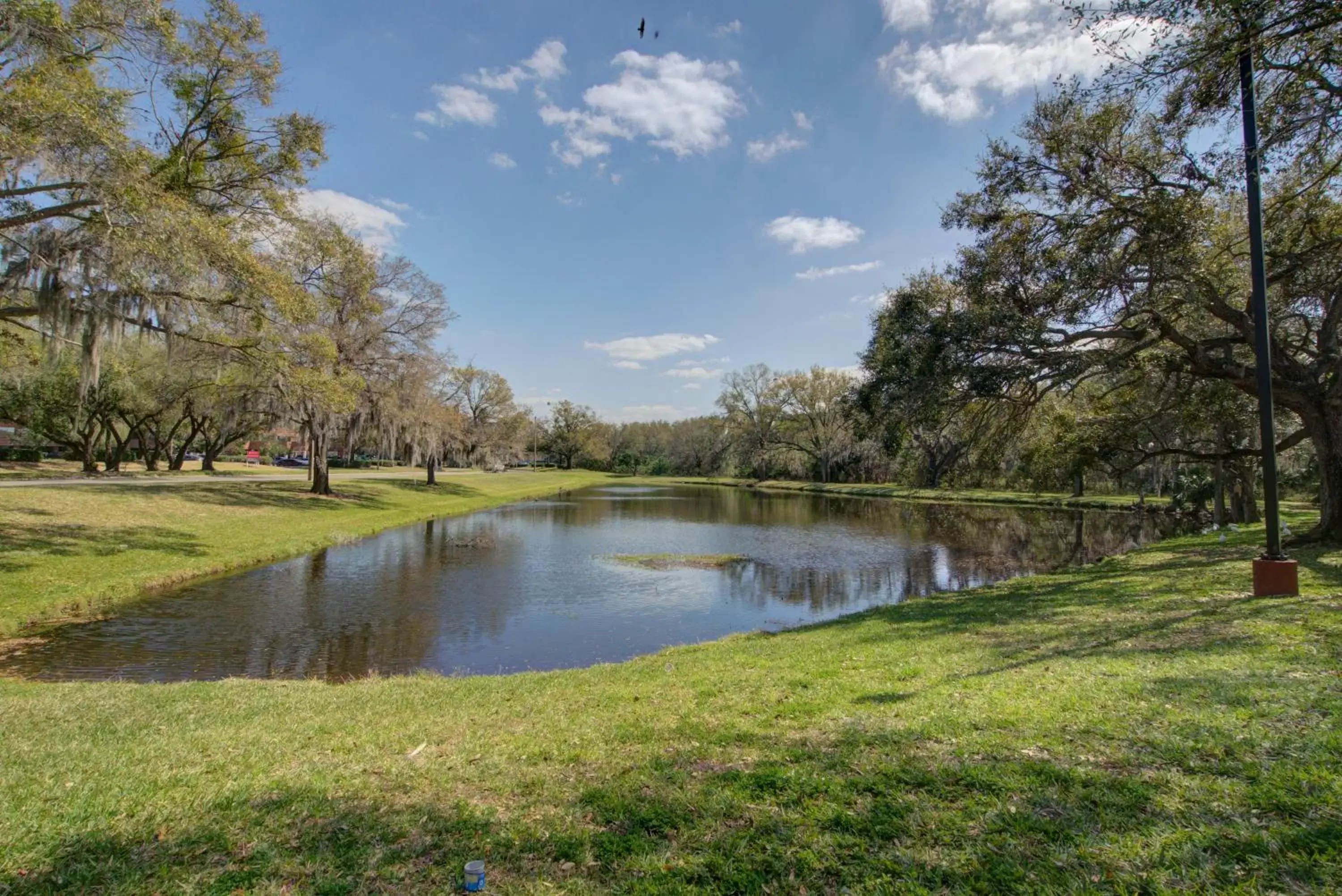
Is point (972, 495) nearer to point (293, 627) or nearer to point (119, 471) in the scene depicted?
point (293, 627)

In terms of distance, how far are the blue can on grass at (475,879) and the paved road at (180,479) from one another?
24.4 meters

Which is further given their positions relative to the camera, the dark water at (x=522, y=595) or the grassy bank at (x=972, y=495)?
the grassy bank at (x=972, y=495)

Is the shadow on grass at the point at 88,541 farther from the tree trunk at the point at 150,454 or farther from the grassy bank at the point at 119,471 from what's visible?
the tree trunk at the point at 150,454

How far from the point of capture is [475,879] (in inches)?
109

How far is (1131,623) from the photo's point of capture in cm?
767

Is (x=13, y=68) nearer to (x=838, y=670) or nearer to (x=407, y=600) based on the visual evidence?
(x=407, y=600)

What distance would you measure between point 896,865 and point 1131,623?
678 centimetres

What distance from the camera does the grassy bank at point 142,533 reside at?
1172cm

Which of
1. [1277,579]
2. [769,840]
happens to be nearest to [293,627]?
[769,840]

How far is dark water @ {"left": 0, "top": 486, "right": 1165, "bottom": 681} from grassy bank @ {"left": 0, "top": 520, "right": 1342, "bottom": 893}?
125 inches

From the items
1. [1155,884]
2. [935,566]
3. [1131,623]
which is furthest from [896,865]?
[935,566]

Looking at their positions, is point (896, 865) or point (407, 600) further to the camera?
point (407, 600)

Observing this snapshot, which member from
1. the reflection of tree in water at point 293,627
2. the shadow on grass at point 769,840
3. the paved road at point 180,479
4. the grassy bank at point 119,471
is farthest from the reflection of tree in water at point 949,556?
the grassy bank at point 119,471

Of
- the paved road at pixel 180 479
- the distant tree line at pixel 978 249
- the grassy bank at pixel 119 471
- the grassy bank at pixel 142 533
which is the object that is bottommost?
the grassy bank at pixel 142 533
